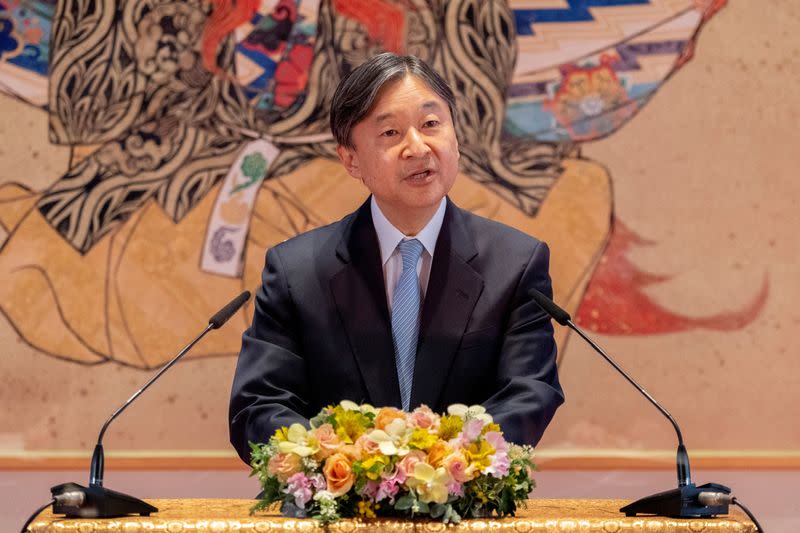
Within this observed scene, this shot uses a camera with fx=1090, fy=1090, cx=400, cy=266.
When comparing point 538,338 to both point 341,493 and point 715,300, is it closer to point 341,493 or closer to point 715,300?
point 341,493

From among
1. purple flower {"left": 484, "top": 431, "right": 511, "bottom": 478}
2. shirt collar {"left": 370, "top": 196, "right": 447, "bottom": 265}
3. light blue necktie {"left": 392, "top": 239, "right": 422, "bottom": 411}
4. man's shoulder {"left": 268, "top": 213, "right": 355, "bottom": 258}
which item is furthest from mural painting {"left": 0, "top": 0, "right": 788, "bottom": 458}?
purple flower {"left": 484, "top": 431, "right": 511, "bottom": 478}

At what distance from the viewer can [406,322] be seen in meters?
2.70

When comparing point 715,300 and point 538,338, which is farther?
point 715,300

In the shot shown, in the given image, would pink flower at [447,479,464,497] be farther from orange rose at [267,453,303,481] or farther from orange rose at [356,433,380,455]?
orange rose at [267,453,303,481]

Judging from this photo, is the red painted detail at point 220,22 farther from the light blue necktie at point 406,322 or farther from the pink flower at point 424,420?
the pink flower at point 424,420

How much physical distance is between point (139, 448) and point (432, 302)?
5.74 feet

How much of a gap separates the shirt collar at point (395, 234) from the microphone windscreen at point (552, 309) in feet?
1.18

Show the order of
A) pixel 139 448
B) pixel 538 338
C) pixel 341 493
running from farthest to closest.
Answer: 1. pixel 139 448
2. pixel 538 338
3. pixel 341 493

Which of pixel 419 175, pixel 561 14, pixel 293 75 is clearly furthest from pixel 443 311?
pixel 561 14

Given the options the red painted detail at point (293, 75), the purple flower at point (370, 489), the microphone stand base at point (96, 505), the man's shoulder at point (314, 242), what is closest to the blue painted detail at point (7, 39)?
the red painted detail at point (293, 75)

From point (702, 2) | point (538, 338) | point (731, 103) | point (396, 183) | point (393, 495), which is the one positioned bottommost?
point (393, 495)

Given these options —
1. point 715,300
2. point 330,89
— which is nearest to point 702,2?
point 715,300

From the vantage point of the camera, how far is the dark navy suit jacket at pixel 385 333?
2600mm

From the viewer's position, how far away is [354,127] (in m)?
2.71
